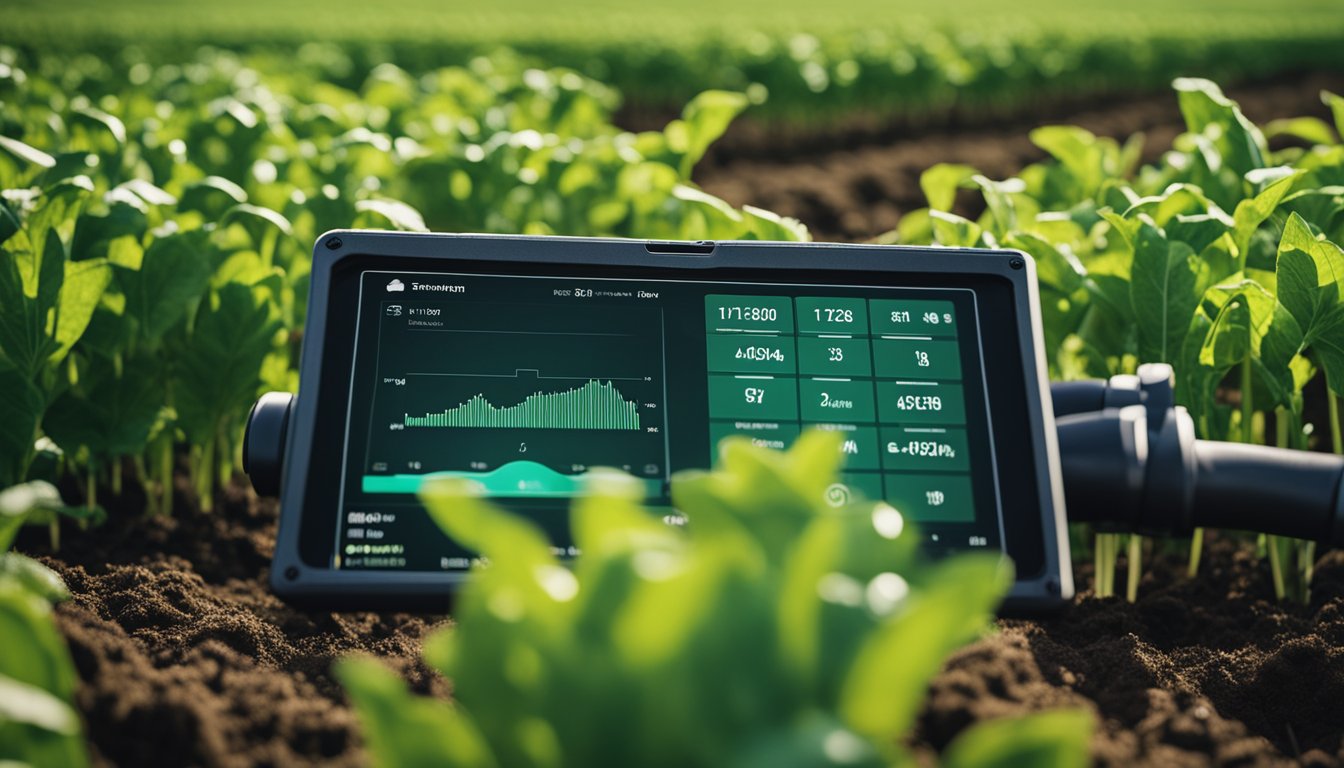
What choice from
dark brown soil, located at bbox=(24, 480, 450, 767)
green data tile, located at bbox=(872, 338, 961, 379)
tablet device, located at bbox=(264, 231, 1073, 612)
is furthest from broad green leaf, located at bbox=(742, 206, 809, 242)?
dark brown soil, located at bbox=(24, 480, 450, 767)

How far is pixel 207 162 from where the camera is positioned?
12.1ft

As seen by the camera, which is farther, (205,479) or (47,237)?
(205,479)

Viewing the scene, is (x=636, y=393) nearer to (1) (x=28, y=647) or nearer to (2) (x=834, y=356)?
(2) (x=834, y=356)

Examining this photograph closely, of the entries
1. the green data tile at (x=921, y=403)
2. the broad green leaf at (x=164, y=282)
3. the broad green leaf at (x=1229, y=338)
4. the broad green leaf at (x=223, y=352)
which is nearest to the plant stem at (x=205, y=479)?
the broad green leaf at (x=223, y=352)

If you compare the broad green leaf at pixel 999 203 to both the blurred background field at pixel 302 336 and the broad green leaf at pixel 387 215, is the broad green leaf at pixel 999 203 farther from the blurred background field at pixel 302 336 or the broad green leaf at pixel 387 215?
the broad green leaf at pixel 387 215

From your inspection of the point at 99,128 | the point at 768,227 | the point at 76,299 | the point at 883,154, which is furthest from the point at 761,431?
the point at 883,154

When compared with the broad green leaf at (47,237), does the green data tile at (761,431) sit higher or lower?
lower

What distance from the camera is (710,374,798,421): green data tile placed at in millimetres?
1666

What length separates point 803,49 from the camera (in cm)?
1115

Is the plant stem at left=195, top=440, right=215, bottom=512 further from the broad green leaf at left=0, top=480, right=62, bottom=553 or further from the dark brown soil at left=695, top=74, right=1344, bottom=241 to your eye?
the dark brown soil at left=695, top=74, right=1344, bottom=241

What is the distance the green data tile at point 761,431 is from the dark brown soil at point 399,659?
15.3 inches

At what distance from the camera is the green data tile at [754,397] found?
1.67 m

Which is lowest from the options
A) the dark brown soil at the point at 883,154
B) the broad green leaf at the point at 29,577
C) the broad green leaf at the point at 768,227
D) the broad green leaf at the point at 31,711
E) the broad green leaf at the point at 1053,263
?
the broad green leaf at the point at 31,711

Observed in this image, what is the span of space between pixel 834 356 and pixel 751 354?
0.42 feet
